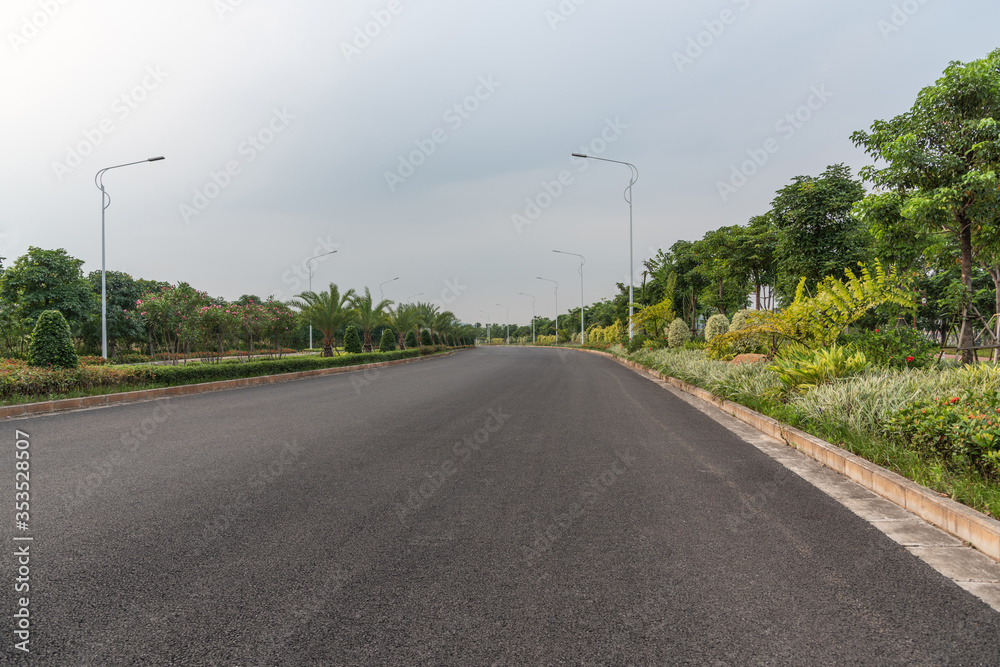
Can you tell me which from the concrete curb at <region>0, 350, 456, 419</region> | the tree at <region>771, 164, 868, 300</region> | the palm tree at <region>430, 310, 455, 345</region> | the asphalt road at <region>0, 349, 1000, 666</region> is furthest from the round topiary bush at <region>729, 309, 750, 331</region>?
the palm tree at <region>430, 310, 455, 345</region>

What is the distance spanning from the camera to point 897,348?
938cm

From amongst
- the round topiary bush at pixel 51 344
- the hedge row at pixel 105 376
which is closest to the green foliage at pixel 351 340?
A: the hedge row at pixel 105 376

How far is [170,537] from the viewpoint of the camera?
11.5 feet

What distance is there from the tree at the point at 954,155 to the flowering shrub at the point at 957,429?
4.79 m

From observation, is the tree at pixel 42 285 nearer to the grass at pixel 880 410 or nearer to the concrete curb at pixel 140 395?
the concrete curb at pixel 140 395

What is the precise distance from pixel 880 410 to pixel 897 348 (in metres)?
4.55

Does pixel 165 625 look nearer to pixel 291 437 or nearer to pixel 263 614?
pixel 263 614

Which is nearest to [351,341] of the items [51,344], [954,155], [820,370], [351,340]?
[351,340]

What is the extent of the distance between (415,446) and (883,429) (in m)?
5.51

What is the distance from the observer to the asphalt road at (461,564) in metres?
2.29

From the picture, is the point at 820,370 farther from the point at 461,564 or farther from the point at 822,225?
the point at 822,225

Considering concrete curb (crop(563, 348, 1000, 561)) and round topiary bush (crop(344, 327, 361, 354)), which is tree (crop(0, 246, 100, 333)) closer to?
round topiary bush (crop(344, 327, 361, 354))

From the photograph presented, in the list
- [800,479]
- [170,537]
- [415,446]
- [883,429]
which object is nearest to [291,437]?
Answer: [415,446]

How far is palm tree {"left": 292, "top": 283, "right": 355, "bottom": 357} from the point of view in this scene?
24.8 m
